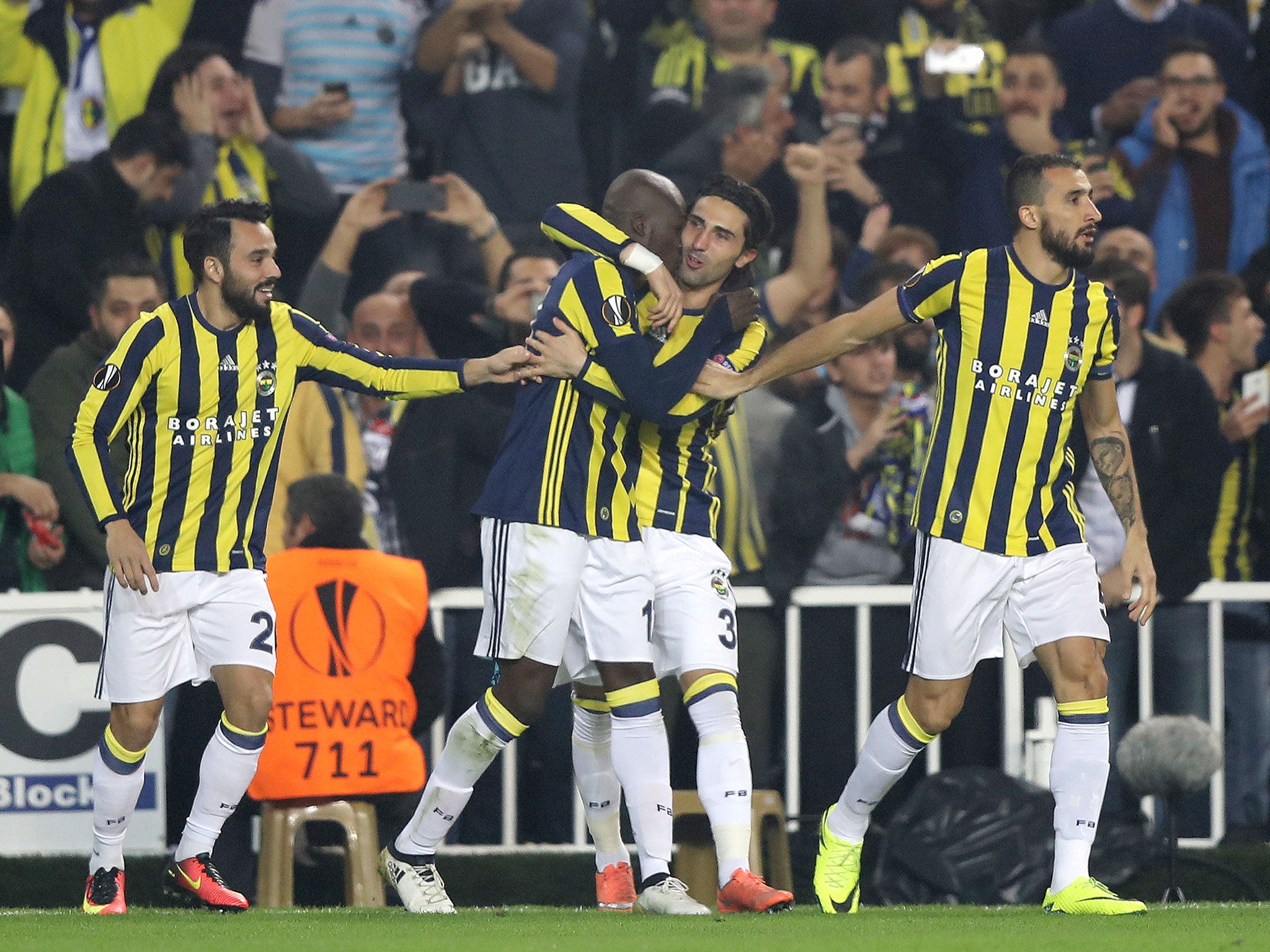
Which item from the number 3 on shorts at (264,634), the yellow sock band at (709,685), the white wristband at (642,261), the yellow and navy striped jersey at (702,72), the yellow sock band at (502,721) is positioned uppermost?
the yellow and navy striped jersey at (702,72)

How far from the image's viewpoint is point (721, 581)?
5.31m

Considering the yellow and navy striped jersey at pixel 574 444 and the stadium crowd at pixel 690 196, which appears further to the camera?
the stadium crowd at pixel 690 196

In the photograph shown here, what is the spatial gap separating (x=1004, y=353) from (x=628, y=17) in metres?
3.70

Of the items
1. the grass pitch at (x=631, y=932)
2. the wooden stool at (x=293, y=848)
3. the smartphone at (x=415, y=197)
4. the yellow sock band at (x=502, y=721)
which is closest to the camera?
the grass pitch at (x=631, y=932)

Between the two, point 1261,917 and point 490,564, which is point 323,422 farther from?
point 1261,917

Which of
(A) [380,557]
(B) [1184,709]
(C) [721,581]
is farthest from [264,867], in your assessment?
(B) [1184,709]

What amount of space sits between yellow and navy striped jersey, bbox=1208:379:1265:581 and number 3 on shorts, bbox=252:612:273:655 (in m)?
3.73

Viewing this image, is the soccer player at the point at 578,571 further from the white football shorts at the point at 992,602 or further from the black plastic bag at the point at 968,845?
the black plastic bag at the point at 968,845

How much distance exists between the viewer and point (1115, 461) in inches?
202

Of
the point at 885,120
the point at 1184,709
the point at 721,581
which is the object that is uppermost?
the point at 885,120

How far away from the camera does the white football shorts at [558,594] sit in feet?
16.7

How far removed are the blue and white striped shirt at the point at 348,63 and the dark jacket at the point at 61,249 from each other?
819mm

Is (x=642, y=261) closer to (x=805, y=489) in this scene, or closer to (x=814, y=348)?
(x=814, y=348)

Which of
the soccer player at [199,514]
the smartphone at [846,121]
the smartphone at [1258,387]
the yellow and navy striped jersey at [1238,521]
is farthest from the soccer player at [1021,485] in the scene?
the smartphone at [846,121]
